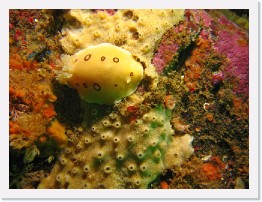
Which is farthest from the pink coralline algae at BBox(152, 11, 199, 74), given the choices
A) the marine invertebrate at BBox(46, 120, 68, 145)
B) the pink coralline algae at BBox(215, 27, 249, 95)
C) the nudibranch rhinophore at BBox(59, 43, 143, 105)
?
the marine invertebrate at BBox(46, 120, 68, 145)

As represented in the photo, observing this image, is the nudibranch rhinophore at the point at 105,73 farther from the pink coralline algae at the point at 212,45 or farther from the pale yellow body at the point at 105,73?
the pink coralline algae at the point at 212,45

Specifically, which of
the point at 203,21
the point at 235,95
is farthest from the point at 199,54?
the point at 235,95

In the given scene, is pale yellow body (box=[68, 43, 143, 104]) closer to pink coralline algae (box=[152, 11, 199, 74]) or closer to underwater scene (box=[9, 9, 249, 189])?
underwater scene (box=[9, 9, 249, 189])

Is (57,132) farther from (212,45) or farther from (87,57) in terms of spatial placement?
(212,45)

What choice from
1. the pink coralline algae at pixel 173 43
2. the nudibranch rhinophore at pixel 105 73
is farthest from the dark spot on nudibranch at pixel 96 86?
the pink coralline algae at pixel 173 43


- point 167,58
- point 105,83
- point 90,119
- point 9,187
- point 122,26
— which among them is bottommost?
point 9,187

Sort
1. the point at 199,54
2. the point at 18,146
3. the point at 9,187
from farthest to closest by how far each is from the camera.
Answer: the point at 199,54 → the point at 9,187 → the point at 18,146

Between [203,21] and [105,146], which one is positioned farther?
[203,21]

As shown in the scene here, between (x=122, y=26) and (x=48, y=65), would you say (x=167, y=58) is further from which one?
(x=48, y=65)
